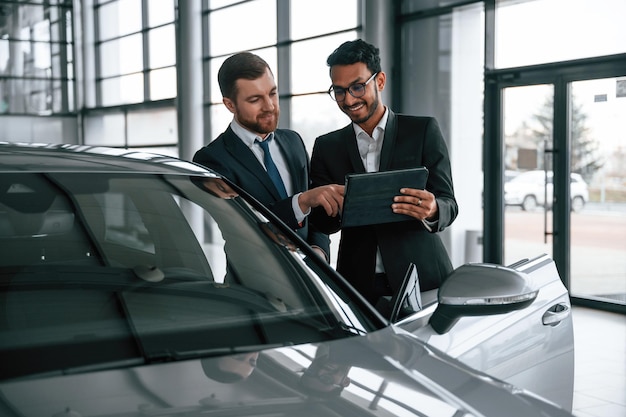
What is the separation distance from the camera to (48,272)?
5.07ft

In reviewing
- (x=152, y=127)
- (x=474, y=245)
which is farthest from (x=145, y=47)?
(x=474, y=245)

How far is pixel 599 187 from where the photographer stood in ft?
23.6

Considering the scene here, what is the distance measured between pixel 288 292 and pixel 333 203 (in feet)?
2.32

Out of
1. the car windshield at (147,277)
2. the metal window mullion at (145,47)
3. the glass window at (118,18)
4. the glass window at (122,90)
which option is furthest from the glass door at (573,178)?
the glass window at (118,18)

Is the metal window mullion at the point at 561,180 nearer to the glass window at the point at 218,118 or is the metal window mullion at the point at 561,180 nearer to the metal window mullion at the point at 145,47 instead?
the glass window at the point at 218,118

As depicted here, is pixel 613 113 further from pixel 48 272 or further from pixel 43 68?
pixel 43 68

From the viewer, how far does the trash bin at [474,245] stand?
26.9 feet

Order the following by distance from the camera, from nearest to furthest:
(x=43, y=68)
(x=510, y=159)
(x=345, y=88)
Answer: (x=345, y=88) → (x=510, y=159) → (x=43, y=68)

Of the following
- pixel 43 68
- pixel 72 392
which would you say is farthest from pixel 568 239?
pixel 43 68

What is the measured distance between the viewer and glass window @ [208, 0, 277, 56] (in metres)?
10.9

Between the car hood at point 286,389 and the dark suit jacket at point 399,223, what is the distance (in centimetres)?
95

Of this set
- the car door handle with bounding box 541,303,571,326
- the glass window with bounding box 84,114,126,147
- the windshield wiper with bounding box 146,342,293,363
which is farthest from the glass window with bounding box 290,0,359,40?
the windshield wiper with bounding box 146,342,293,363

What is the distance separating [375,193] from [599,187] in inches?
216

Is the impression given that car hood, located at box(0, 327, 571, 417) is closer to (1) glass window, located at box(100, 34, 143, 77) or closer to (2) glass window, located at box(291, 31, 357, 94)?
(2) glass window, located at box(291, 31, 357, 94)
